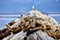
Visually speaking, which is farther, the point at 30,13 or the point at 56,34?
the point at 30,13

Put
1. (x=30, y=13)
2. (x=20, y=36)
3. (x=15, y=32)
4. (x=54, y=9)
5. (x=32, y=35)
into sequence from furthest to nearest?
(x=30, y=13), (x=54, y=9), (x=15, y=32), (x=20, y=36), (x=32, y=35)

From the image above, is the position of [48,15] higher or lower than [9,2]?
lower

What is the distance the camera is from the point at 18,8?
559cm

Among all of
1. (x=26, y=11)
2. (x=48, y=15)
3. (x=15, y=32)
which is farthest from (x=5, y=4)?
(x=15, y=32)

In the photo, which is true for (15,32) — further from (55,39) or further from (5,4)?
(5,4)

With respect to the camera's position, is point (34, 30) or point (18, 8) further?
point (18, 8)

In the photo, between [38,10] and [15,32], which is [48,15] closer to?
[38,10]

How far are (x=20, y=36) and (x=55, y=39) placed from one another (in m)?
0.63

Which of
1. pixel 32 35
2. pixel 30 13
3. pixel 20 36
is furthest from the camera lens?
pixel 30 13

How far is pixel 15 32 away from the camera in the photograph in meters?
4.31

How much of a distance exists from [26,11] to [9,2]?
1.56 ft

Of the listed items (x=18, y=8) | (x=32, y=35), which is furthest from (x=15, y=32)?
(x=18, y=8)

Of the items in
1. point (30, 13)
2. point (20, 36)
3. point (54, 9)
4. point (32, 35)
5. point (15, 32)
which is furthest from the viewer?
point (30, 13)

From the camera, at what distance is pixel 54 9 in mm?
5418
